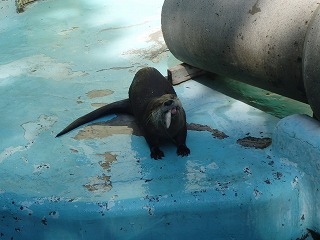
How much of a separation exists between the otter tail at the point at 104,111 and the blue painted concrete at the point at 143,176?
44mm

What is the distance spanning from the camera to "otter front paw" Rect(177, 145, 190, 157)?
2432mm

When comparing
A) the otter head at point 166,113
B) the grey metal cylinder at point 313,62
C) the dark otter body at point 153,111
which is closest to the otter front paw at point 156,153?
the dark otter body at point 153,111

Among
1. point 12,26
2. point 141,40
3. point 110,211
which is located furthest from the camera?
point 12,26

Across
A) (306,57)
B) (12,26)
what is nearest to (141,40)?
(12,26)

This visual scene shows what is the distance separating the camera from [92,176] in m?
2.30

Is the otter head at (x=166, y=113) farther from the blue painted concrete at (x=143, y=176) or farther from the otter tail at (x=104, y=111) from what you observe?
the otter tail at (x=104, y=111)

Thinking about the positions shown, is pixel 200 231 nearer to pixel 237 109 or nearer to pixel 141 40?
pixel 237 109

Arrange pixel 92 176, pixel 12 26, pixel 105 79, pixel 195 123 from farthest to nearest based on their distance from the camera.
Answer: pixel 12 26 → pixel 105 79 → pixel 195 123 → pixel 92 176

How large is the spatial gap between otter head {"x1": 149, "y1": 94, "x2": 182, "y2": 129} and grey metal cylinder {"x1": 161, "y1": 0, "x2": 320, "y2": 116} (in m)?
0.49

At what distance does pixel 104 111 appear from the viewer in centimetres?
289

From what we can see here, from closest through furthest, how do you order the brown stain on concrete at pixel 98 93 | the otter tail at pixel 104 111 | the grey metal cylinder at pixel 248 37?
the grey metal cylinder at pixel 248 37 < the otter tail at pixel 104 111 < the brown stain on concrete at pixel 98 93

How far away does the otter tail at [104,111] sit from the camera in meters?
2.79

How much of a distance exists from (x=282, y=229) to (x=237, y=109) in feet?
2.98

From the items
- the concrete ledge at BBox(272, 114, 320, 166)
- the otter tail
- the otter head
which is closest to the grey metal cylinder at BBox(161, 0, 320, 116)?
the concrete ledge at BBox(272, 114, 320, 166)
